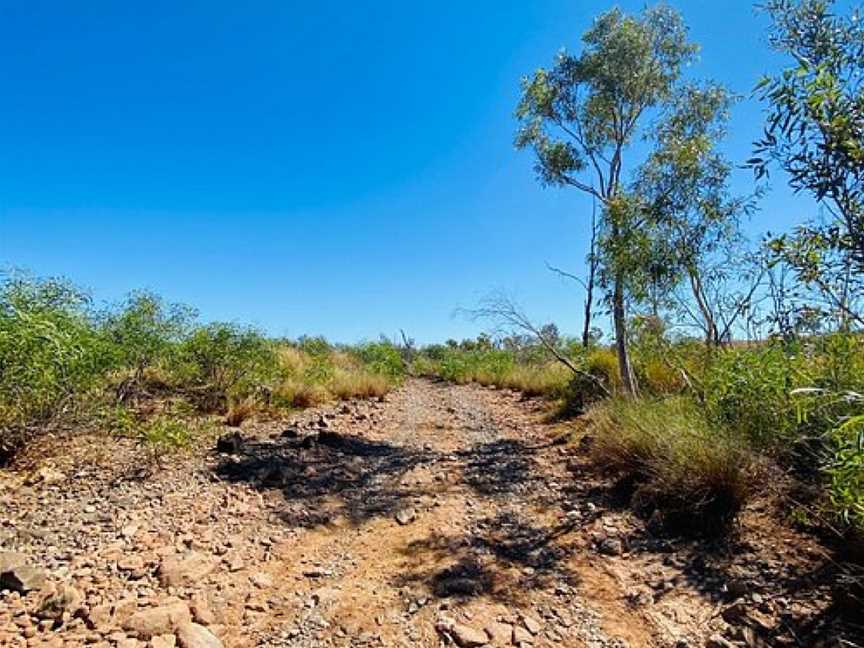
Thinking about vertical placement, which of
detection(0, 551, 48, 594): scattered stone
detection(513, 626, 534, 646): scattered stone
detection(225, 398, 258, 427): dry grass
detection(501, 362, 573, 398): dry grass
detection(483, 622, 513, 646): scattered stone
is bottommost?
detection(513, 626, 534, 646): scattered stone

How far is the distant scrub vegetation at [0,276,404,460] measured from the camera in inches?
153

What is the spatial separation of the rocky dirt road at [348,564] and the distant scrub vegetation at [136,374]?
15.4 inches

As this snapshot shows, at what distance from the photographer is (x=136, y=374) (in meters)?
7.02

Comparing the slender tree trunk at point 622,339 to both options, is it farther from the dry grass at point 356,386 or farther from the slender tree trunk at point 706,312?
the dry grass at point 356,386

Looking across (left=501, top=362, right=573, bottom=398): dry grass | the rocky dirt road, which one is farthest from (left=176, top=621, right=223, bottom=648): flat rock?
(left=501, top=362, right=573, bottom=398): dry grass

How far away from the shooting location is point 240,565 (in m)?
3.12

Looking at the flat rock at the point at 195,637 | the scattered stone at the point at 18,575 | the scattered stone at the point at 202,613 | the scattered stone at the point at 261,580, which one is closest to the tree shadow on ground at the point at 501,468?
the scattered stone at the point at 261,580

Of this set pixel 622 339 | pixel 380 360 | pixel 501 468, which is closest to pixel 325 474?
pixel 501 468

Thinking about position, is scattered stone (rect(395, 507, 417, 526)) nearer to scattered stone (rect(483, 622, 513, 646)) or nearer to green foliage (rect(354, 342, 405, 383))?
scattered stone (rect(483, 622, 513, 646))

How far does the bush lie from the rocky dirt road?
0.27 metres

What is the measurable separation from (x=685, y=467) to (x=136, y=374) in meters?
7.02

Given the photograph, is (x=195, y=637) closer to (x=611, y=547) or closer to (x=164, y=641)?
(x=164, y=641)

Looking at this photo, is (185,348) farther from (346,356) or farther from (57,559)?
(346,356)

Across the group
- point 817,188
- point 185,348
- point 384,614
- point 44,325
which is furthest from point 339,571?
point 185,348
